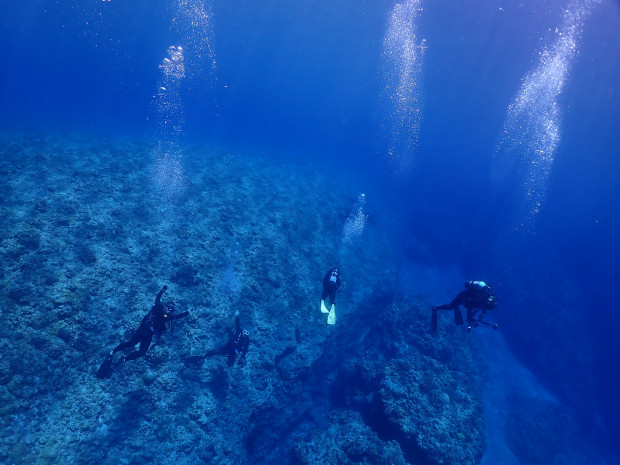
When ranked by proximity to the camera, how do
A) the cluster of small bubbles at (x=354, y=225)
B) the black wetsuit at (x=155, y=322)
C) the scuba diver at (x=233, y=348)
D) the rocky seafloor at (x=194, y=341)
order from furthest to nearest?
1. the cluster of small bubbles at (x=354, y=225)
2. the scuba diver at (x=233, y=348)
3. the rocky seafloor at (x=194, y=341)
4. the black wetsuit at (x=155, y=322)

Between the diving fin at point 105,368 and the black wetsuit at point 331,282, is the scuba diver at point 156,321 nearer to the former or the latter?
the diving fin at point 105,368

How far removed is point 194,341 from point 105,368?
2.80 meters

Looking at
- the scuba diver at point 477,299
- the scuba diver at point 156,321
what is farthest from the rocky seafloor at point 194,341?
the scuba diver at point 477,299

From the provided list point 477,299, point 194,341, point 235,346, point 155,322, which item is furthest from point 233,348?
point 477,299

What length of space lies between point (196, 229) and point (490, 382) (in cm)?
2061

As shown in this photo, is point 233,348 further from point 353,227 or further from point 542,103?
point 542,103

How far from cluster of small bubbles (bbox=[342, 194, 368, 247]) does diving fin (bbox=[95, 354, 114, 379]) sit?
1523cm

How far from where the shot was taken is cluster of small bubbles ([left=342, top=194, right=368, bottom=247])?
2227cm

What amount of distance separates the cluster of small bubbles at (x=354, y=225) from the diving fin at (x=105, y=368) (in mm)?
15231

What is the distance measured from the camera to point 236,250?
1488 cm

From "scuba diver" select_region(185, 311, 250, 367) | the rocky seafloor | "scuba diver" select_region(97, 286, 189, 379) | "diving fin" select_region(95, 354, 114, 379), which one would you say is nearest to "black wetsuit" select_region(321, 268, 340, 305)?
the rocky seafloor

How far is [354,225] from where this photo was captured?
80.4 ft

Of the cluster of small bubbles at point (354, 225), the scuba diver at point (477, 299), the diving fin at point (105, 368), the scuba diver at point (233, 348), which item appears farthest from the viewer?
the cluster of small bubbles at point (354, 225)

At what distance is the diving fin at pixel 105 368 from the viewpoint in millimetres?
8630
